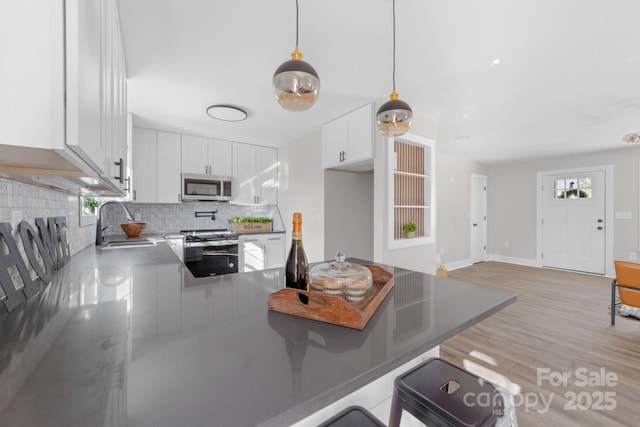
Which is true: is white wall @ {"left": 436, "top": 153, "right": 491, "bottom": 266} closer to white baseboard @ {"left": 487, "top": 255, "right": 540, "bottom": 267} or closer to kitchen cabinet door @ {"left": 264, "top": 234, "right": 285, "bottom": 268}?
white baseboard @ {"left": 487, "top": 255, "right": 540, "bottom": 267}

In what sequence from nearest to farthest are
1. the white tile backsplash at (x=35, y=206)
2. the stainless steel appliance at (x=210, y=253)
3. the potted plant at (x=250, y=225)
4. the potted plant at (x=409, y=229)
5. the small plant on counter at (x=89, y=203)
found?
the white tile backsplash at (x=35, y=206), the small plant on counter at (x=89, y=203), the potted plant at (x=409, y=229), the stainless steel appliance at (x=210, y=253), the potted plant at (x=250, y=225)

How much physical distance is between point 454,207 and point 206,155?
4.82 m

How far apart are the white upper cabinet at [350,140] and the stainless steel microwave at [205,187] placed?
1.60 meters

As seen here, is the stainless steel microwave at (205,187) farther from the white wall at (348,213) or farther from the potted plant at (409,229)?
the potted plant at (409,229)

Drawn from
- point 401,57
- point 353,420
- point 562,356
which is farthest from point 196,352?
point 562,356

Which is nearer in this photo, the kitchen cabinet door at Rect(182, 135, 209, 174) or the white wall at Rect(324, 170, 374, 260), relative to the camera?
the white wall at Rect(324, 170, 374, 260)

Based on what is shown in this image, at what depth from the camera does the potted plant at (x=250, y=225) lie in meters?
3.81

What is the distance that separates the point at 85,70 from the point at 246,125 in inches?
→ 112

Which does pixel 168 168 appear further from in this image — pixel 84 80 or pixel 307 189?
pixel 84 80

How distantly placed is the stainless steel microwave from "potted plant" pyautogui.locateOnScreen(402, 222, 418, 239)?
8.45ft

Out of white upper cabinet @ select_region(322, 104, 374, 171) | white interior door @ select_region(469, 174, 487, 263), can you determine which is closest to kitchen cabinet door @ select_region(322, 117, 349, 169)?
white upper cabinet @ select_region(322, 104, 374, 171)

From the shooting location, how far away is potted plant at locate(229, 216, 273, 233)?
3812mm

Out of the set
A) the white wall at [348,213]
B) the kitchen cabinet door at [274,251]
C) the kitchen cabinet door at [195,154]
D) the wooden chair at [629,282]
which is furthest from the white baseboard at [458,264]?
the kitchen cabinet door at [195,154]

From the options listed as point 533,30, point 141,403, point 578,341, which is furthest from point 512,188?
point 141,403
